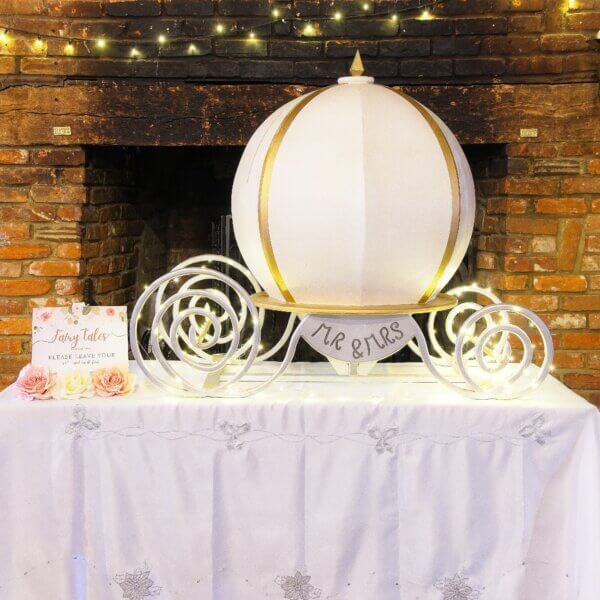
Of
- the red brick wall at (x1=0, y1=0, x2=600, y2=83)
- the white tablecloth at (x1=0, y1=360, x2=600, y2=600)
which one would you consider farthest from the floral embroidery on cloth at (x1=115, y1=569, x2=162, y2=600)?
the red brick wall at (x1=0, y1=0, x2=600, y2=83)

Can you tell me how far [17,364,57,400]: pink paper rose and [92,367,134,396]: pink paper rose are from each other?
9cm

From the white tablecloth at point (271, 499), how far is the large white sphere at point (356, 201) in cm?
26

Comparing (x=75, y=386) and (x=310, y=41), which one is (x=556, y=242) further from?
(x=75, y=386)

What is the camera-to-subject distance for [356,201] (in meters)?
1.45

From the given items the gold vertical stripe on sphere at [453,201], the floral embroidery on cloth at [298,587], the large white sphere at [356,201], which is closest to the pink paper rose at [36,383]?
the large white sphere at [356,201]

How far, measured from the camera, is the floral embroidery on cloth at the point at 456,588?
155 cm

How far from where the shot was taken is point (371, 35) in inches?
104

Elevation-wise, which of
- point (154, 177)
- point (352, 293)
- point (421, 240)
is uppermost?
point (154, 177)

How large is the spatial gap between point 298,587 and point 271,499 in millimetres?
A: 186

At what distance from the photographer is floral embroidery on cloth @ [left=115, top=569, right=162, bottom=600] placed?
1556mm

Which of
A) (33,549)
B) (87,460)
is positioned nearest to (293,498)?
(87,460)

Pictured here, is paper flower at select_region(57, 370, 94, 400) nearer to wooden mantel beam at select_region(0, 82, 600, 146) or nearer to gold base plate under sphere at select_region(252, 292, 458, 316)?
gold base plate under sphere at select_region(252, 292, 458, 316)

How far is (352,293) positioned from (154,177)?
1887 mm

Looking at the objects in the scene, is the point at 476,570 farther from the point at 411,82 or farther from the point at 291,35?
the point at 291,35
